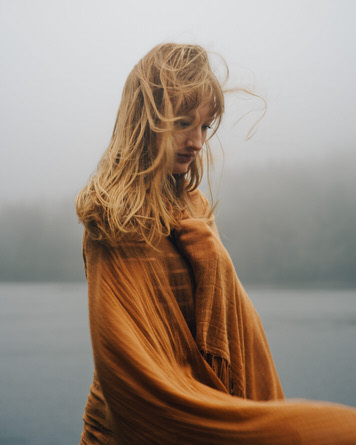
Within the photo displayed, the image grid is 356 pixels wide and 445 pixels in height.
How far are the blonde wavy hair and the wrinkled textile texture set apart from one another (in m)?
0.04

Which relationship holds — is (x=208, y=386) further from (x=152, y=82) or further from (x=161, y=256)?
(x=152, y=82)

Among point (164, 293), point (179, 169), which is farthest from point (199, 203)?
point (164, 293)

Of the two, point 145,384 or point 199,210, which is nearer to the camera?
point 145,384

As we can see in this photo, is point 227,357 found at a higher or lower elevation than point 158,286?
lower

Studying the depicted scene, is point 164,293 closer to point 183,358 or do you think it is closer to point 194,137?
point 183,358

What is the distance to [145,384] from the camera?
71 centimetres

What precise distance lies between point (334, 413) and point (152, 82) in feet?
2.12

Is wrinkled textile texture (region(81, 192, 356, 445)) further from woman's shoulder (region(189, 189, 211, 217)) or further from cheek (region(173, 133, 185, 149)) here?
cheek (region(173, 133, 185, 149))

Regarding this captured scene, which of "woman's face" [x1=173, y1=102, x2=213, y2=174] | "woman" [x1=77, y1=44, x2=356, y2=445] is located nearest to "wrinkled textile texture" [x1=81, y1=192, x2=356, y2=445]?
"woman" [x1=77, y1=44, x2=356, y2=445]

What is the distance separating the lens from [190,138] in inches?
34.4

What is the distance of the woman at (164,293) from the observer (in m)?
0.70

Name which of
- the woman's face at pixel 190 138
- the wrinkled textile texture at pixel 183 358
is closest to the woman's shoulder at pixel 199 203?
the wrinkled textile texture at pixel 183 358

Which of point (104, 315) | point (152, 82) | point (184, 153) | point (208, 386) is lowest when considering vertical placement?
point (208, 386)

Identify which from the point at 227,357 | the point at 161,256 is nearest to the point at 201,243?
the point at 161,256
